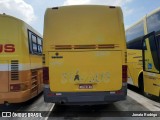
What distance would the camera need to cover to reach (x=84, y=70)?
951 centimetres

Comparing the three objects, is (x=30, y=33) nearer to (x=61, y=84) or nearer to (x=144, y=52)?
(x=61, y=84)

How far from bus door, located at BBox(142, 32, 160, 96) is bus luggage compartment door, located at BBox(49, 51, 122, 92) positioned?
8.51ft

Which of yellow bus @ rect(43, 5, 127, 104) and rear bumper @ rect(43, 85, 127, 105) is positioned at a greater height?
yellow bus @ rect(43, 5, 127, 104)

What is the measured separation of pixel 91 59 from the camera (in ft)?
31.2

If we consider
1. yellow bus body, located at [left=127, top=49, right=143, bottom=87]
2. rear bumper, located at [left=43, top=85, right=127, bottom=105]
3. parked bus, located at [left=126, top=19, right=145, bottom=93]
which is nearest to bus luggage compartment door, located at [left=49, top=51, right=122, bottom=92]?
rear bumper, located at [left=43, top=85, right=127, bottom=105]

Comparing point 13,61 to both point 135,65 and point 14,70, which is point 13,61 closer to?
point 14,70

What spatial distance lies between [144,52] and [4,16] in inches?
242

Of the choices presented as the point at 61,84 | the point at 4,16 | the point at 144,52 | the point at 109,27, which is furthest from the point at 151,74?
the point at 4,16

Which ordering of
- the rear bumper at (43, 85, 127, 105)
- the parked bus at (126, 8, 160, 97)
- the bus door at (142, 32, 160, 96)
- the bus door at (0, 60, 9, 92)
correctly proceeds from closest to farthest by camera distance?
the rear bumper at (43, 85, 127, 105) < the bus door at (0, 60, 9, 92) < the bus door at (142, 32, 160, 96) < the parked bus at (126, 8, 160, 97)

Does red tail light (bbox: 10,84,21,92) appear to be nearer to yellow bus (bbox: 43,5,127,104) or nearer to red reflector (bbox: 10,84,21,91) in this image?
red reflector (bbox: 10,84,21,91)

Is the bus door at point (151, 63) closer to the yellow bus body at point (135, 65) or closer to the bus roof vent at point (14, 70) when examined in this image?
the yellow bus body at point (135, 65)

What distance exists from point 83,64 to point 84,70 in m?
0.18

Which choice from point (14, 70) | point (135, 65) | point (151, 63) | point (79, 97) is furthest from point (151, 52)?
point (14, 70)

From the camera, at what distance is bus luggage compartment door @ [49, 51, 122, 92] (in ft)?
31.1
